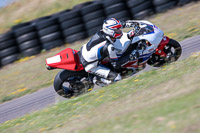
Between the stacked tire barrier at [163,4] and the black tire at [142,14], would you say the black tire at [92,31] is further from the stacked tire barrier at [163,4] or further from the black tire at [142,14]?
the stacked tire barrier at [163,4]

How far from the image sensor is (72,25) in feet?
39.7

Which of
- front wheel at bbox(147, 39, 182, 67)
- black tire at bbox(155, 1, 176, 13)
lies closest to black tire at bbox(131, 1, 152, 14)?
black tire at bbox(155, 1, 176, 13)

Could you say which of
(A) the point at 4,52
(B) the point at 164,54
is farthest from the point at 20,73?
(B) the point at 164,54

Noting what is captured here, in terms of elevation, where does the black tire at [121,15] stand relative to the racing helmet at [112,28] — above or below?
below

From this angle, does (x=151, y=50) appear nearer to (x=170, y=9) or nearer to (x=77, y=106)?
(x=77, y=106)

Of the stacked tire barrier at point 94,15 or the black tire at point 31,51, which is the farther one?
the black tire at point 31,51

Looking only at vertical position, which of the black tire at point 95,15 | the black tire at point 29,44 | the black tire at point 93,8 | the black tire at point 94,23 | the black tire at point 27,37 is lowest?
the black tire at point 29,44

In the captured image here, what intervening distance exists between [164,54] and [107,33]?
155cm

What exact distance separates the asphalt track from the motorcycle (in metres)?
0.56

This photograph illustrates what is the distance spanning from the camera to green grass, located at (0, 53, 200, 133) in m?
3.84

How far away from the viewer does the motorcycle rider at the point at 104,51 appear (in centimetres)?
673

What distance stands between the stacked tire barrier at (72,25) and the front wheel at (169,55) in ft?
16.8

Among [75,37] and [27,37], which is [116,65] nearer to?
[75,37]

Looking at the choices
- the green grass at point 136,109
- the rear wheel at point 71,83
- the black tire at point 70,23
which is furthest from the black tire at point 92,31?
the green grass at point 136,109
